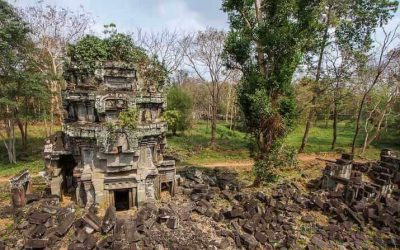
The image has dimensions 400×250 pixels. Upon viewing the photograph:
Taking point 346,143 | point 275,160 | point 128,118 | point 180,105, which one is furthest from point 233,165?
point 346,143

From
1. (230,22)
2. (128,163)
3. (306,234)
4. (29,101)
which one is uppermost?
(230,22)

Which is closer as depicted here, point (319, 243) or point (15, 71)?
point (319, 243)

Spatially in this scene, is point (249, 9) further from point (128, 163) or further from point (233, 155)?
point (233, 155)

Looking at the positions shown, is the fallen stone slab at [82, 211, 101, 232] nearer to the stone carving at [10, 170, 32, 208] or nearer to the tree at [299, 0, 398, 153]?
the stone carving at [10, 170, 32, 208]

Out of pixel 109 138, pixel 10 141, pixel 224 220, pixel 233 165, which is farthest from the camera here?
pixel 233 165

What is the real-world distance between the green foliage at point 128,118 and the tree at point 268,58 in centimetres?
552

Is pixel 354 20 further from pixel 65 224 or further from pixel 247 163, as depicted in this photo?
pixel 65 224

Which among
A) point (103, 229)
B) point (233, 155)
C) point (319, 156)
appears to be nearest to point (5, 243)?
point (103, 229)

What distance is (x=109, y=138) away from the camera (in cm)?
1172

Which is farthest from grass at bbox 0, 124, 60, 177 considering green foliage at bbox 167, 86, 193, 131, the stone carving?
green foliage at bbox 167, 86, 193, 131

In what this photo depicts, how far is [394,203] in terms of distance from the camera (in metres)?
15.5

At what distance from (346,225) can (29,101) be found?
2270cm

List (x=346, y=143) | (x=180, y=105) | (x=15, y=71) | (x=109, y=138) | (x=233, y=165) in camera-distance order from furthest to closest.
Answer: (x=346, y=143) < (x=180, y=105) < (x=233, y=165) < (x=15, y=71) < (x=109, y=138)

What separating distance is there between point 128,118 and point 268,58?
294 inches
